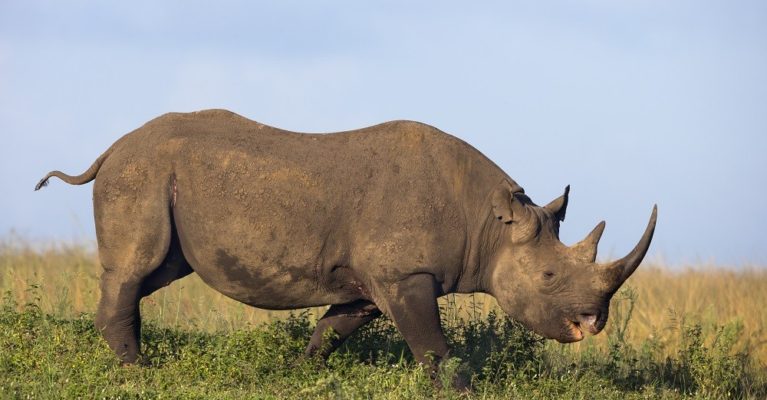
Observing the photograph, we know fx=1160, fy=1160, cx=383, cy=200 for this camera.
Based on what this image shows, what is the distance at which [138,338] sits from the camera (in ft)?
33.1

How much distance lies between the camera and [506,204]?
9.64 meters

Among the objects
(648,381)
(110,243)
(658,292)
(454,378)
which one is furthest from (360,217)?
(658,292)

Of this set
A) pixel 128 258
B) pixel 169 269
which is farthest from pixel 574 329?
pixel 128 258

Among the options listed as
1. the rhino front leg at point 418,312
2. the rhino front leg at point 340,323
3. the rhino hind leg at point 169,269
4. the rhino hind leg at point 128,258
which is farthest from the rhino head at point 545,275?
the rhino hind leg at point 128,258

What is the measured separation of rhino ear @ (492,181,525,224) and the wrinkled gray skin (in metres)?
0.01

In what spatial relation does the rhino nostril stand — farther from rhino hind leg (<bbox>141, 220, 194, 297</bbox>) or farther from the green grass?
rhino hind leg (<bbox>141, 220, 194, 297</bbox>)

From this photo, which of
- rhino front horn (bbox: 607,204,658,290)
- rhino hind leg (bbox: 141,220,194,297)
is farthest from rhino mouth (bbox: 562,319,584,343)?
rhino hind leg (bbox: 141,220,194,297)

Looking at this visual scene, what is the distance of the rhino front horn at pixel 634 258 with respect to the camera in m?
9.23

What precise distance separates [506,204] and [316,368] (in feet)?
7.29

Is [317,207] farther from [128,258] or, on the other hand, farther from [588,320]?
[588,320]

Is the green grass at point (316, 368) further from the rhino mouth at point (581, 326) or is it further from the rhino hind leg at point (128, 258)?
the rhino mouth at point (581, 326)

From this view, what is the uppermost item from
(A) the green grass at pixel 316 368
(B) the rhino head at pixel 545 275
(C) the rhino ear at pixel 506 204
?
(C) the rhino ear at pixel 506 204

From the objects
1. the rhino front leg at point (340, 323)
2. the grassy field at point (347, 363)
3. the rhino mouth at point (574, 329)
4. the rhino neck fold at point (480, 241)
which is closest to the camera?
the grassy field at point (347, 363)

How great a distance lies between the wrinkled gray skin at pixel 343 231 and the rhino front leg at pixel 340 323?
367 millimetres
